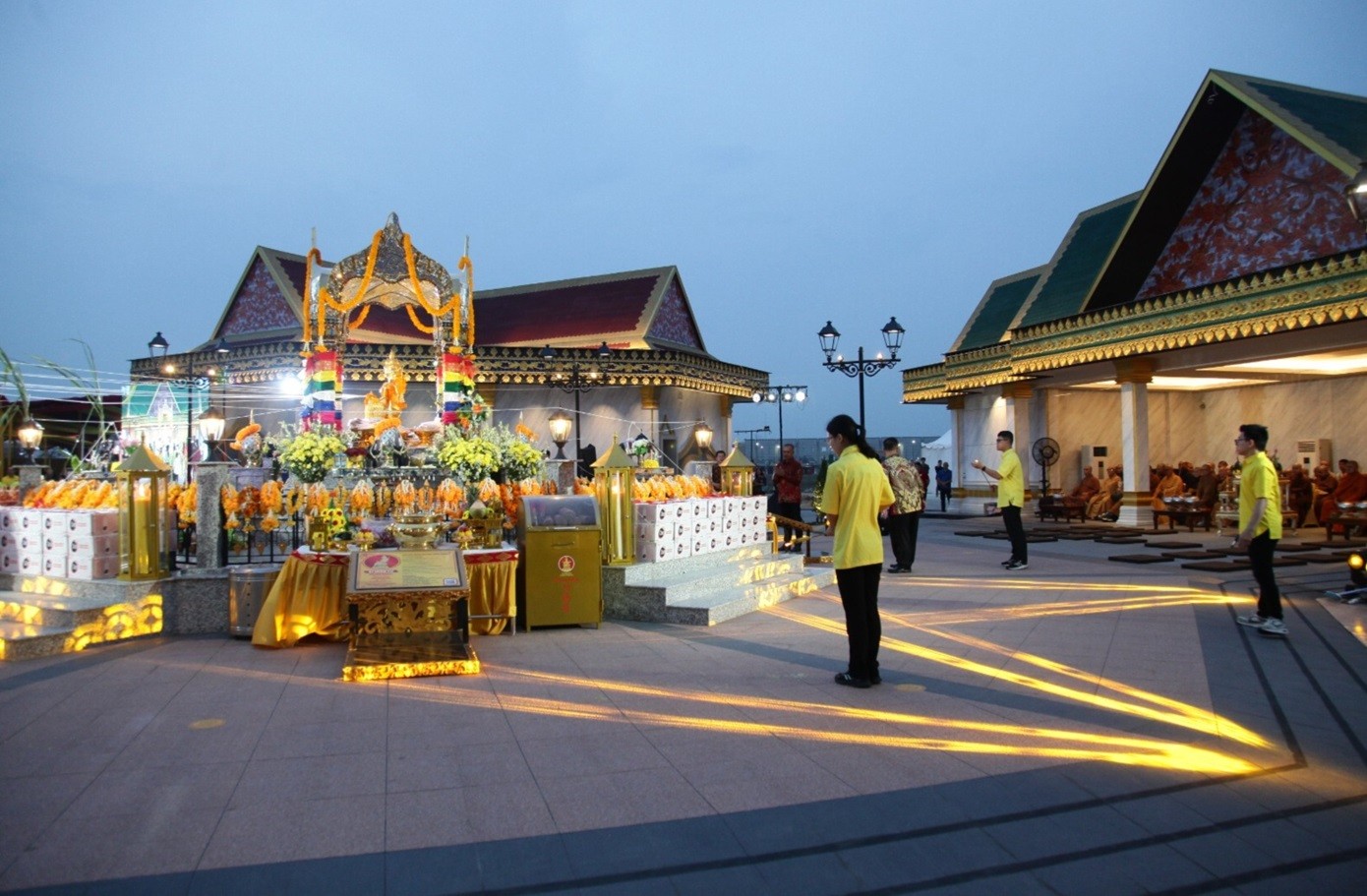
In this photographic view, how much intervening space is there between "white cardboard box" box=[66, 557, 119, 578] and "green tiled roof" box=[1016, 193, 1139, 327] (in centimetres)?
1916

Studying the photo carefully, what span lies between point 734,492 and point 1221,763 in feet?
26.3

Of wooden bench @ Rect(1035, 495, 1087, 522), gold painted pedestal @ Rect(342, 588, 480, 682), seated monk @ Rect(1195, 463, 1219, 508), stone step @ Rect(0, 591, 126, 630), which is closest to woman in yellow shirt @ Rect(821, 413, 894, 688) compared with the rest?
gold painted pedestal @ Rect(342, 588, 480, 682)

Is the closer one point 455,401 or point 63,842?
point 63,842

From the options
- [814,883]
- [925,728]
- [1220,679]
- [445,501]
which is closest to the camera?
[814,883]

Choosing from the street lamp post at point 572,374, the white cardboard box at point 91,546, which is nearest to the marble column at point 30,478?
the white cardboard box at point 91,546

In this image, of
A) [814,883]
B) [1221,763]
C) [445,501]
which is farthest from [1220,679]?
[445,501]

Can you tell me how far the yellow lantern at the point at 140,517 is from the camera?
796cm

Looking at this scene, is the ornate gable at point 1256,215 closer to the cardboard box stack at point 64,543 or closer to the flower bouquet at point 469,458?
the flower bouquet at point 469,458

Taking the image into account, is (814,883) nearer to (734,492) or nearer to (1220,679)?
(1220,679)

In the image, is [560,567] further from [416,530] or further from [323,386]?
[323,386]

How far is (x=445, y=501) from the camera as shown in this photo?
916cm

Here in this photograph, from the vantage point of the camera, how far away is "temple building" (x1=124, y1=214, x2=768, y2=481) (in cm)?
2200

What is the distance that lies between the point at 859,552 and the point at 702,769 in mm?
2142

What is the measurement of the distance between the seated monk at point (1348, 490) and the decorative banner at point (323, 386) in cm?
1716
